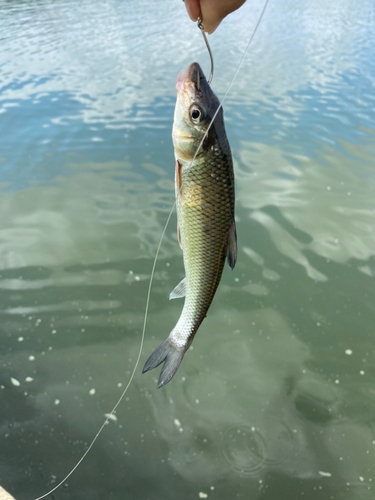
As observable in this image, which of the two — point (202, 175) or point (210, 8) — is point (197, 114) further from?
point (210, 8)

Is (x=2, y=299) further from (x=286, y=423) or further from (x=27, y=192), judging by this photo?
(x=286, y=423)

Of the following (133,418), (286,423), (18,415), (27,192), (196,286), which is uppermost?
(196,286)

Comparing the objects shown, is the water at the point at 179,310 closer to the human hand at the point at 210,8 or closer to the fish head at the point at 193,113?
the fish head at the point at 193,113

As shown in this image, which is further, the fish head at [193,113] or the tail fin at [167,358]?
the tail fin at [167,358]

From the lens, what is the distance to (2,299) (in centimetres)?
367

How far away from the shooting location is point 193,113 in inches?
60.1

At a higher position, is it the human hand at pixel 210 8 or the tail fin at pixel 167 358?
the human hand at pixel 210 8

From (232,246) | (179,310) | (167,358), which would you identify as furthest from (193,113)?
(179,310)

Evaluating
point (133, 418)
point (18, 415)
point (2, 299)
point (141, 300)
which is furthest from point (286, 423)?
point (2, 299)

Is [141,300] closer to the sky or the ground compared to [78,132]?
closer to the ground

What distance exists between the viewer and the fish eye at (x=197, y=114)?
4.96 feet

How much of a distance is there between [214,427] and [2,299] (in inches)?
91.9

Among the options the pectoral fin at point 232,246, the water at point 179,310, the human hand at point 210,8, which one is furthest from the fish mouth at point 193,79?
the water at point 179,310

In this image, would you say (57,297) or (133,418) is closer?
(133,418)
